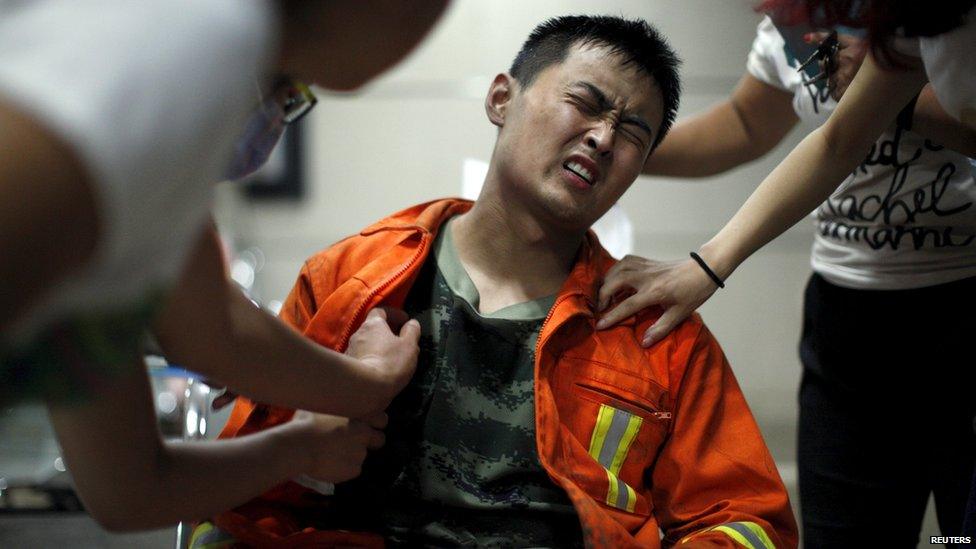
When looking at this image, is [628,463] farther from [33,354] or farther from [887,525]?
[33,354]

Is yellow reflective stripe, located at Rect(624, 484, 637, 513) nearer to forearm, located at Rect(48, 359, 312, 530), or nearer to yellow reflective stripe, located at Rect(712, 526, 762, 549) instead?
yellow reflective stripe, located at Rect(712, 526, 762, 549)

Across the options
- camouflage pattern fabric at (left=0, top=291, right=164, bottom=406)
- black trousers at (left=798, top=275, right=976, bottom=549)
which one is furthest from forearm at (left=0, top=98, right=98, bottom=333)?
black trousers at (left=798, top=275, right=976, bottom=549)

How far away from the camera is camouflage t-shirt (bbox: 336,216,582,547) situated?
1404mm

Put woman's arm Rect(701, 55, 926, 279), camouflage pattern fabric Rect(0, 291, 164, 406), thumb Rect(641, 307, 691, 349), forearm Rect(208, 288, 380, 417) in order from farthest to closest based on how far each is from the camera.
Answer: thumb Rect(641, 307, 691, 349) → woman's arm Rect(701, 55, 926, 279) → forearm Rect(208, 288, 380, 417) → camouflage pattern fabric Rect(0, 291, 164, 406)

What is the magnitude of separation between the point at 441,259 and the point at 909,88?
2.36 feet

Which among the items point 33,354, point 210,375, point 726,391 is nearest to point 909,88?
point 726,391

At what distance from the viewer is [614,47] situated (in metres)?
1.58

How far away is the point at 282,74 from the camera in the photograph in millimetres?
839

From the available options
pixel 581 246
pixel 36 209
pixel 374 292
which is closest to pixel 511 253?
pixel 581 246

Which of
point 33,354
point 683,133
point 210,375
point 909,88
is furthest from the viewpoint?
point 683,133

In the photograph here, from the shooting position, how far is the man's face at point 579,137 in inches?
59.3

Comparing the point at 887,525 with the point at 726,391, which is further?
the point at 887,525

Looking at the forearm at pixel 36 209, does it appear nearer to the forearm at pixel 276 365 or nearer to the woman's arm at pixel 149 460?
the woman's arm at pixel 149 460

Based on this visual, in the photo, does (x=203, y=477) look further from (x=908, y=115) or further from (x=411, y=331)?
(x=908, y=115)
